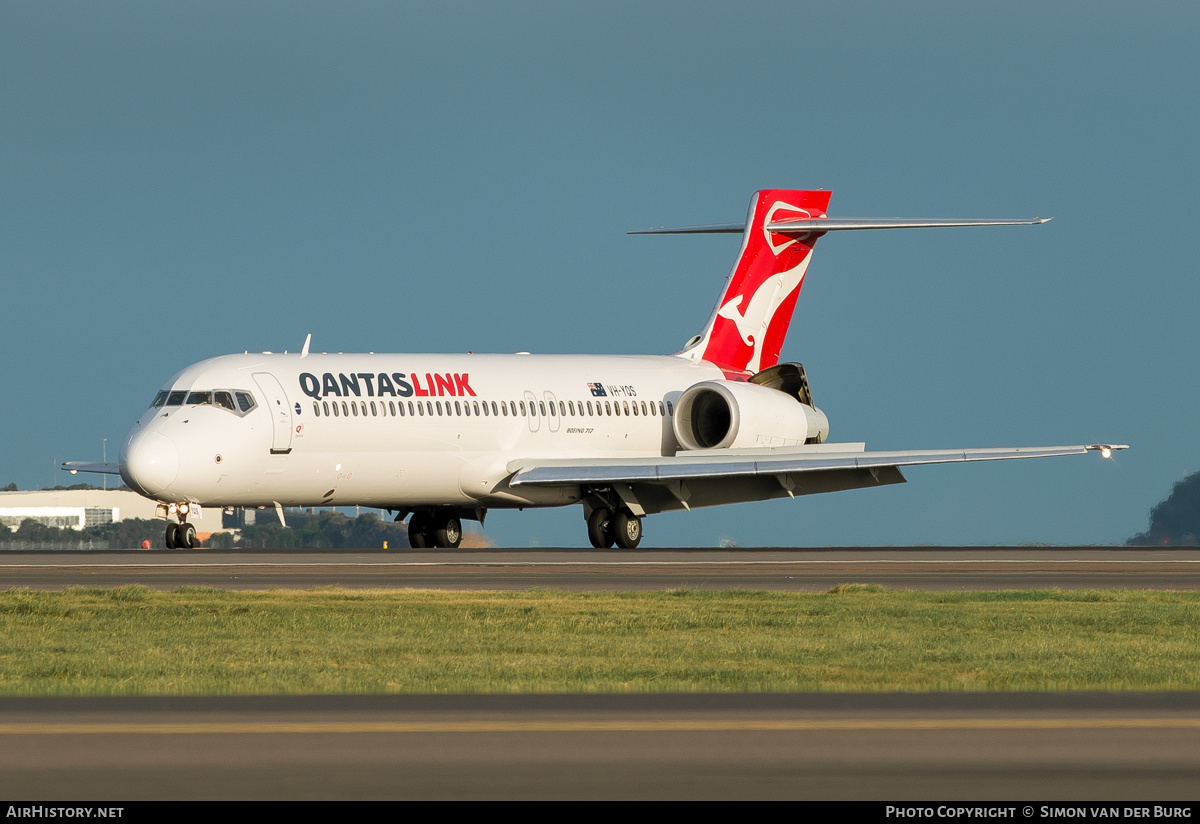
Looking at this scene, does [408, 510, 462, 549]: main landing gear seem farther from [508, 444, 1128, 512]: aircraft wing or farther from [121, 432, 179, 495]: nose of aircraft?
[121, 432, 179, 495]: nose of aircraft

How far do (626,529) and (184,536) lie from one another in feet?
34.2

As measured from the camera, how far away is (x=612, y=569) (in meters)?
29.0

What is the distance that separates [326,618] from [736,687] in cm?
741

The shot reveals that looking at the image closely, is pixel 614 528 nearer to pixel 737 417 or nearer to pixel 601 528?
pixel 601 528

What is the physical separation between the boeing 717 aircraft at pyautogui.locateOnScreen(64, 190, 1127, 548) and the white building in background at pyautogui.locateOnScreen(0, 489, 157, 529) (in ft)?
141

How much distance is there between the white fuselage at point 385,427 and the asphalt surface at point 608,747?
894 inches

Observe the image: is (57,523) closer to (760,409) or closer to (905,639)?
(760,409)

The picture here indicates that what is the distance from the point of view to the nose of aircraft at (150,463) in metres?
33.4

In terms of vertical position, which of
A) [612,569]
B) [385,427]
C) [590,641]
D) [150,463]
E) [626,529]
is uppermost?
[385,427]

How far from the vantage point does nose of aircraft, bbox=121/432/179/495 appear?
33438 mm

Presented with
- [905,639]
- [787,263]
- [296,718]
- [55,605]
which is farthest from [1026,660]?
[787,263]

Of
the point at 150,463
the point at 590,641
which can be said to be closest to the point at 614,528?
the point at 150,463

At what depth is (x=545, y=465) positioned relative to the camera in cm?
4044
